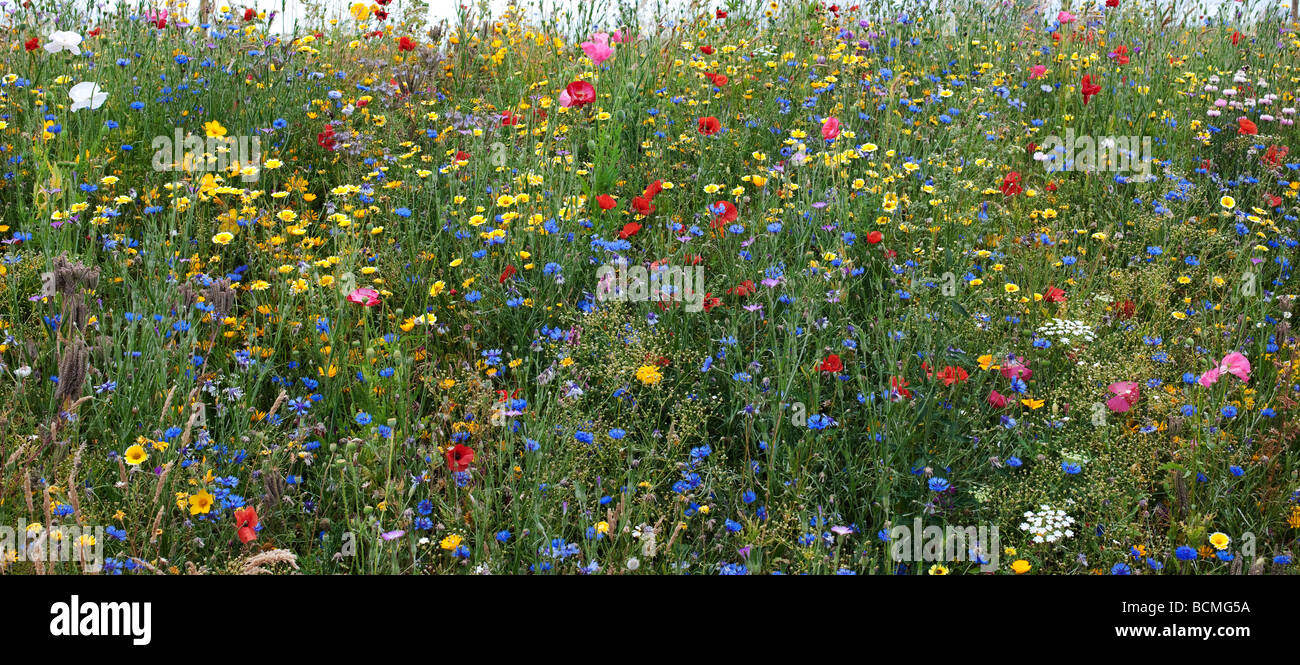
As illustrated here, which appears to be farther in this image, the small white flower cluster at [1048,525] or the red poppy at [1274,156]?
the red poppy at [1274,156]

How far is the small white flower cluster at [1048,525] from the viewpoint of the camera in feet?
7.06

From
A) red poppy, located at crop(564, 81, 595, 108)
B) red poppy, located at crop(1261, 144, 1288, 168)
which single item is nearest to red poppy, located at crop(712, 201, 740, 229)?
red poppy, located at crop(564, 81, 595, 108)

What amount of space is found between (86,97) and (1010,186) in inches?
147

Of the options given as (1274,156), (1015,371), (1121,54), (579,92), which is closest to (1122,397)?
(1015,371)

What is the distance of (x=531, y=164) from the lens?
12.6 feet

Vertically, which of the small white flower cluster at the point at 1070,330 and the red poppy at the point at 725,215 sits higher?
the red poppy at the point at 725,215

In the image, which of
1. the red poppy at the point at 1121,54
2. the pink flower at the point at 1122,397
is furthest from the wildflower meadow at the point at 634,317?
the red poppy at the point at 1121,54

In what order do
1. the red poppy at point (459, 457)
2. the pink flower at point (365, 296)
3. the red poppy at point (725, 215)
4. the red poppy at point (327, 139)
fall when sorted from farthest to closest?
the red poppy at point (327, 139), the red poppy at point (725, 215), the pink flower at point (365, 296), the red poppy at point (459, 457)

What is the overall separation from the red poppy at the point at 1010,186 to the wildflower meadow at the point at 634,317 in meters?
0.08

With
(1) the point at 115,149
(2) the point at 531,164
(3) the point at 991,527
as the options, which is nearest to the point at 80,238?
(1) the point at 115,149

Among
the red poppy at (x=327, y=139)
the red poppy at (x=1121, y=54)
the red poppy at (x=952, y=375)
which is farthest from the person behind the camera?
the red poppy at (x=1121, y=54)

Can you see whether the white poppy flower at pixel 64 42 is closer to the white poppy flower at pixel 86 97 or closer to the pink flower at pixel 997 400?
the white poppy flower at pixel 86 97

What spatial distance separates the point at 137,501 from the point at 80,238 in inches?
67.1

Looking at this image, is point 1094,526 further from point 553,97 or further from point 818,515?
point 553,97
